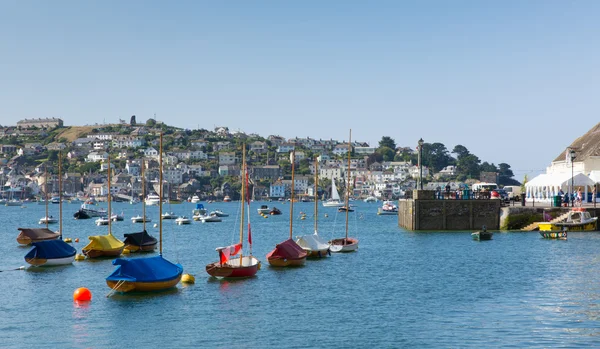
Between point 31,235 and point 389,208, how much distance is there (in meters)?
105

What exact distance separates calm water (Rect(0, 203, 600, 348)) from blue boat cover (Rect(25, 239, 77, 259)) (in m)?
1.30

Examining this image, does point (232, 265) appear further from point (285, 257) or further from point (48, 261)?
point (48, 261)

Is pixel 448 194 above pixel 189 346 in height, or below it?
above

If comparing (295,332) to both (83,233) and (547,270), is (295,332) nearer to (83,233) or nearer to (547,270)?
(547,270)

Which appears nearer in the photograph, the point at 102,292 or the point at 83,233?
the point at 102,292

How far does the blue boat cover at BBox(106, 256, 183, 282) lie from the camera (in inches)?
1724

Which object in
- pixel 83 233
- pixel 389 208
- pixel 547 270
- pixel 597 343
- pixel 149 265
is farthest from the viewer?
pixel 389 208

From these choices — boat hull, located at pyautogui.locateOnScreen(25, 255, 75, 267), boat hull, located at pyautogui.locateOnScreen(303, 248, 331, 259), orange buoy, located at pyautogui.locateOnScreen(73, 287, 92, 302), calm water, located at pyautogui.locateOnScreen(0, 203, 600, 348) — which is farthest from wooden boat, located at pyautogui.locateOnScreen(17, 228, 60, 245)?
orange buoy, located at pyautogui.locateOnScreen(73, 287, 92, 302)

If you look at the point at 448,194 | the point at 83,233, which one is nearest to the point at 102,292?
the point at 448,194

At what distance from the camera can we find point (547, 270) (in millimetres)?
53562

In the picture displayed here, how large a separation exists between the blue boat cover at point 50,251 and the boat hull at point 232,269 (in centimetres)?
1506

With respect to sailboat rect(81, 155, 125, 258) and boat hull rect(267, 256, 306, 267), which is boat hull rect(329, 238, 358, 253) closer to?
boat hull rect(267, 256, 306, 267)

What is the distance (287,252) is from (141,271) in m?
14.0

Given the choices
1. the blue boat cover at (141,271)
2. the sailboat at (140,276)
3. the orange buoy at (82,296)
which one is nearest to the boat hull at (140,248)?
the blue boat cover at (141,271)
